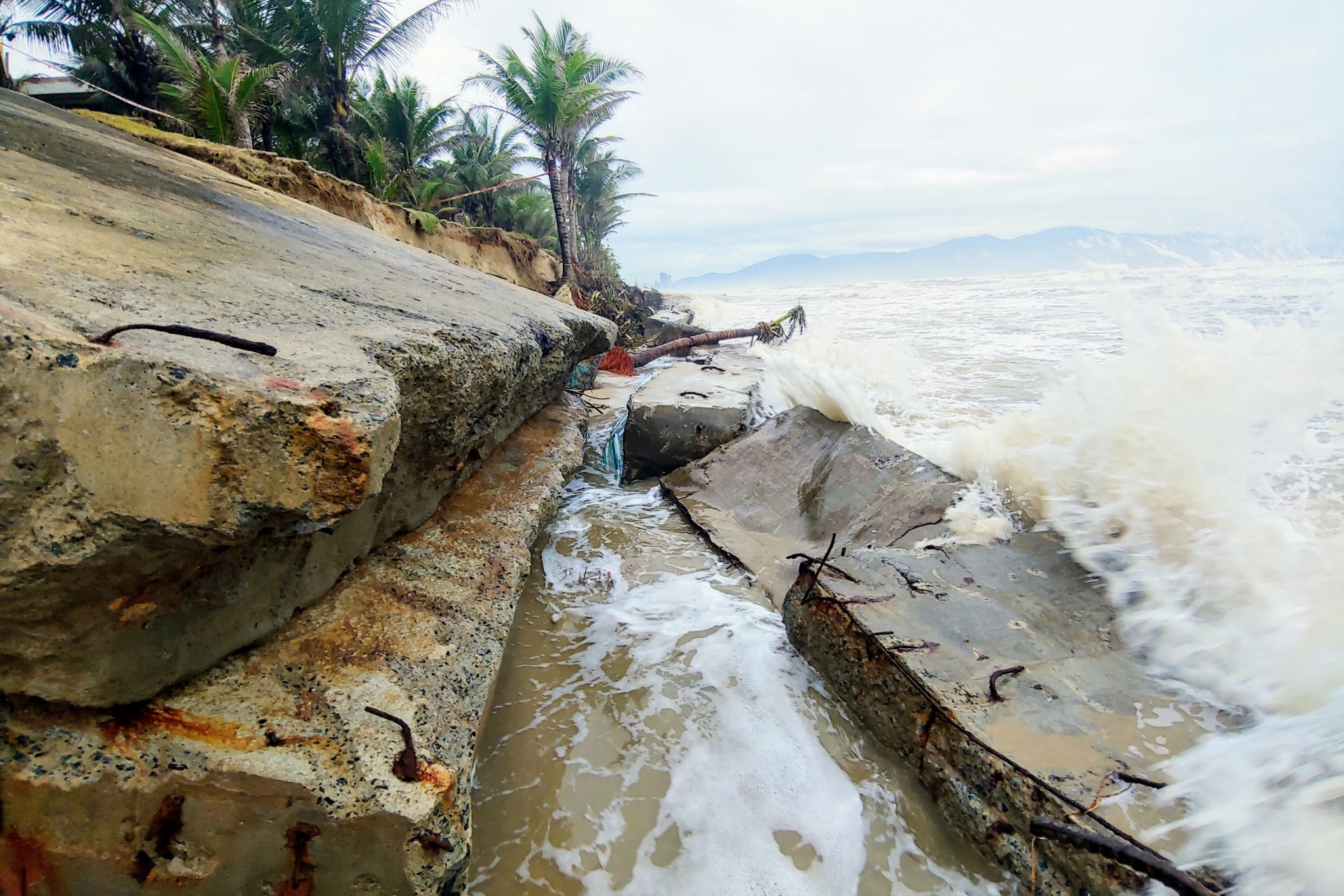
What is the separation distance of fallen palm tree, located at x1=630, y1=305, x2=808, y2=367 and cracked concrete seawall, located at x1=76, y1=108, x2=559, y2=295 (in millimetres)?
3522

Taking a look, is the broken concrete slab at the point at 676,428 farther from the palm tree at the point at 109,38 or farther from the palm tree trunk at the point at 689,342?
the palm tree at the point at 109,38

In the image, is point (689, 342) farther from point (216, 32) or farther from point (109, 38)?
point (109, 38)

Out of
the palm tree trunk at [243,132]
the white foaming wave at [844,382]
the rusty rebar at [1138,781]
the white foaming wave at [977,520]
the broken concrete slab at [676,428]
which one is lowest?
the rusty rebar at [1138,781]

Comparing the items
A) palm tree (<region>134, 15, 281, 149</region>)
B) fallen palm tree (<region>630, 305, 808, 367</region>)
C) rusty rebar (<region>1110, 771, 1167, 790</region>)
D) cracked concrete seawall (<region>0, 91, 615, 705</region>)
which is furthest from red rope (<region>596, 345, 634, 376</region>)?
rusty rebar (<region>1110, 771, 1167, 790</region>)

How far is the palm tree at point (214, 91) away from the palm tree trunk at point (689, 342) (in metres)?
7.92

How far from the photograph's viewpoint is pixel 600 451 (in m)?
5.16

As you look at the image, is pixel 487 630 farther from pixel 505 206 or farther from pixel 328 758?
pixel 505 206

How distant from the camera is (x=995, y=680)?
70.1 inches

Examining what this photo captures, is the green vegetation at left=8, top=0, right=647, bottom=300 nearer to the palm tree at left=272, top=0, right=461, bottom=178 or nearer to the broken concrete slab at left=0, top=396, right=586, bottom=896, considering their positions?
the palm tree at left=272, top=0, right=461, bottom=178

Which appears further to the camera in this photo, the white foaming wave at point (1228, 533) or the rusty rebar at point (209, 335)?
the white foaming wave at point (1228, 533)

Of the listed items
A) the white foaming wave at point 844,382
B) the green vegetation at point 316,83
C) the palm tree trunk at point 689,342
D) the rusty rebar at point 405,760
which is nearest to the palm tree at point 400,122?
the green vegetation at point 316,83

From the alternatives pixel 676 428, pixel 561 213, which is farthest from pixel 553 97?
pixel 676 428

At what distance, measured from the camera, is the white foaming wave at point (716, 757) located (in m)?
1.57

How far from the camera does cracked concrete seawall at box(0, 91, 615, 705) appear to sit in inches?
37.7
